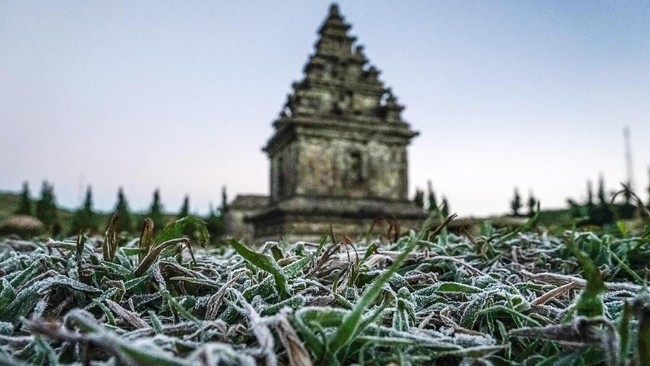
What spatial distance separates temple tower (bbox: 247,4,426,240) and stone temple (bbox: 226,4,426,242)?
0.02 m

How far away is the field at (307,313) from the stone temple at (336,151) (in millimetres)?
10085

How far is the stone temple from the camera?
37.9 ft

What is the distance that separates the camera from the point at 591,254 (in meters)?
1.14

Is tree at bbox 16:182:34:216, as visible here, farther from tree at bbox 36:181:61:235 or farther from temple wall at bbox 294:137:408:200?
temple wall at bbox 294:137:408:200

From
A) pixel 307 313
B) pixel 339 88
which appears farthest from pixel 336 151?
pixel 307 313

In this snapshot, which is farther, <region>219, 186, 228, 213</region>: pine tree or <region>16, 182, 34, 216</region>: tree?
<region>219, 186, 228, 213</region>: pine tree

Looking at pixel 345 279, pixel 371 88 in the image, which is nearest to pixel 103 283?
pixel 345 279

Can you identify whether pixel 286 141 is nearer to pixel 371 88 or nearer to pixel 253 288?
pixel 371 88

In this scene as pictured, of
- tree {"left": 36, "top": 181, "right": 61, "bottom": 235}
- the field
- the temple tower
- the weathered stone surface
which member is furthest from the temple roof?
tree {"left": 36, "top": 181, "right": 61, "bottom": 235}

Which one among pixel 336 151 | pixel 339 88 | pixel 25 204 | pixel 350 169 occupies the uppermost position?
pixel 339 88

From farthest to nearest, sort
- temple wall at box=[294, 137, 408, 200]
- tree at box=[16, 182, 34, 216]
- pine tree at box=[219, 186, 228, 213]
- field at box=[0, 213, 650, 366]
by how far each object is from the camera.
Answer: pine tree at box=[219, 186, 228, 213]
tree at box=[16, 182, 34, 216]
temple wall at box=[294, 137, 408, 200]
field at box=[0, 213, 650, 366]

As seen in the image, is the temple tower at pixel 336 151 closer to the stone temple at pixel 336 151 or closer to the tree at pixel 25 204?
the stone temple at pixel 336 151

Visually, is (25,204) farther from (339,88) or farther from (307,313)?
(307,313)

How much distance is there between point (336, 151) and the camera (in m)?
12.2
